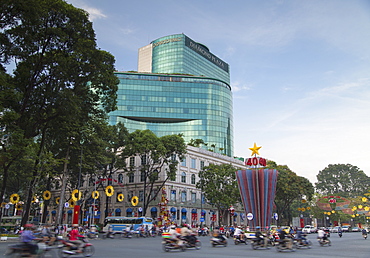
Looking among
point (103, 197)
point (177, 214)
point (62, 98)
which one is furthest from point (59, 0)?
point (103, 197)

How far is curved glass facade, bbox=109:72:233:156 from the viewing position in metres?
96.8

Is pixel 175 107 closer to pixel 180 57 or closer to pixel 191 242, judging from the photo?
pixel 180 57

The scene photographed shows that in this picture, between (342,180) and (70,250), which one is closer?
(70,250)

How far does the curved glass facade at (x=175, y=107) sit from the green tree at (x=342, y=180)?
178 feet

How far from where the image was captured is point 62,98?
90.7 feet

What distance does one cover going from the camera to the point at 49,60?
90.1 feet

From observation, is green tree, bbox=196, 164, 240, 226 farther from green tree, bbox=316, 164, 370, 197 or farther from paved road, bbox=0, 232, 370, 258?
green tree, bbox=316, 164, 370, 197

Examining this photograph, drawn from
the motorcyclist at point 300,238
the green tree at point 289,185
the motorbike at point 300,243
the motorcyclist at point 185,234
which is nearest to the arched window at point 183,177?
the green tree at point 289,185

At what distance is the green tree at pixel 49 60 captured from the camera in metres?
25.3

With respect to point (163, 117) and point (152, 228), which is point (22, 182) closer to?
point (152, 228)

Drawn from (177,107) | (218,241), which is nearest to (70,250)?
(218,241)

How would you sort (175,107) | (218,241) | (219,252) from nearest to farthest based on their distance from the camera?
(219,252)
(218,241)
(175,107)

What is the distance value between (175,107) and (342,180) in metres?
75.5

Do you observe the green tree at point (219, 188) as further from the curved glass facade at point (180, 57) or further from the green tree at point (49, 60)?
the curved glass facade at point (180, 57)
